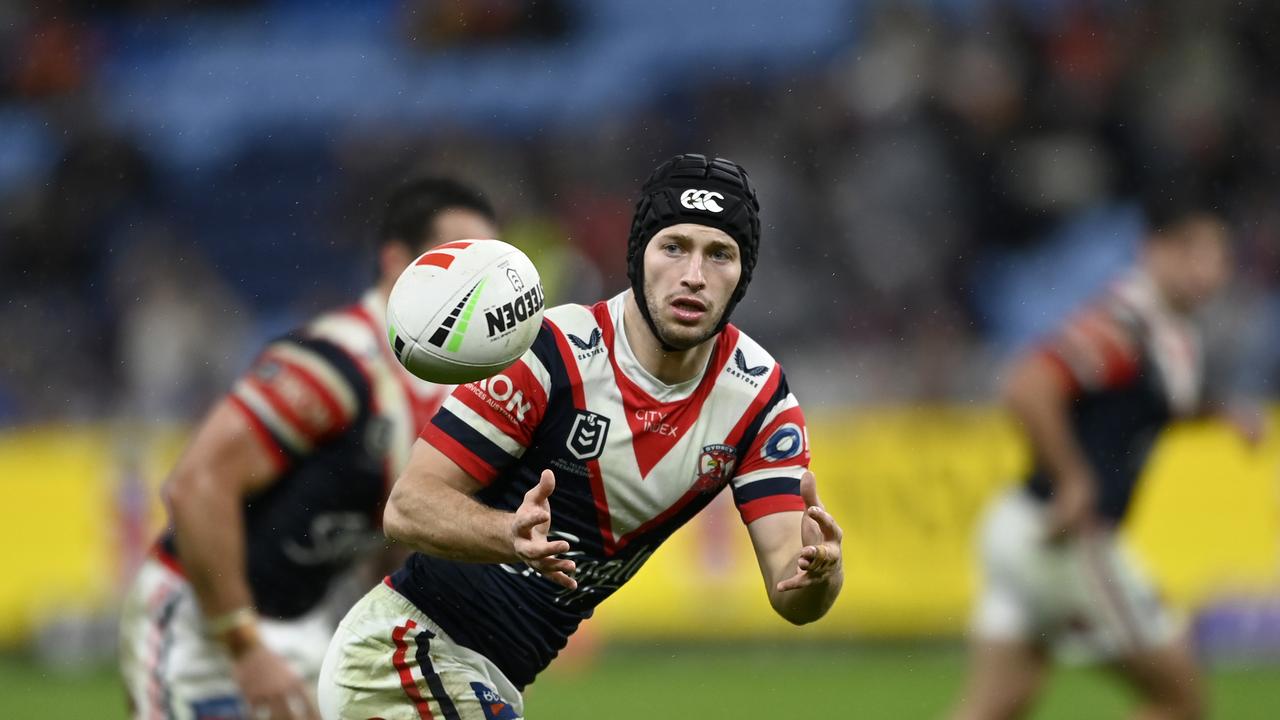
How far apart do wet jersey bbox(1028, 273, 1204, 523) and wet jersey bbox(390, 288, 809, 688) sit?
10.6 ft

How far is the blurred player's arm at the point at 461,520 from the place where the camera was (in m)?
4.20

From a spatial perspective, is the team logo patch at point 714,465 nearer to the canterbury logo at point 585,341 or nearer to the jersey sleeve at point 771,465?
the jersey sleeve at point 771,465

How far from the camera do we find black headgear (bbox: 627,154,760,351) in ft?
15.6

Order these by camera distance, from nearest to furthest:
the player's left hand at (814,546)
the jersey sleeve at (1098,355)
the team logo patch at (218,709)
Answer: the player's left hand at (814,546) < the team logo patch at (218,709) < the jersey sleeve at (1098,355)

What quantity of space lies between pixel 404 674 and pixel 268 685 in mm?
982

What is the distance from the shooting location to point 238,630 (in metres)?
5.59

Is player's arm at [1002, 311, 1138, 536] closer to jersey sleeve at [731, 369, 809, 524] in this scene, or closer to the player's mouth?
jersey sleeve at [731, 369, 809, 524]

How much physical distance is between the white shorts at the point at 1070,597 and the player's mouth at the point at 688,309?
12.4 feet

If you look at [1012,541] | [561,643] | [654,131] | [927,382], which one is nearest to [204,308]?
[654,131]

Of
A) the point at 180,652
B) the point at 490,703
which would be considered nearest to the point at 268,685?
the point at 180,652

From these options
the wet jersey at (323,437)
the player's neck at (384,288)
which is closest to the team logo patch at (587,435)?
the wet jersey at (323,437)

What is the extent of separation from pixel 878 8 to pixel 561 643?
12.5m

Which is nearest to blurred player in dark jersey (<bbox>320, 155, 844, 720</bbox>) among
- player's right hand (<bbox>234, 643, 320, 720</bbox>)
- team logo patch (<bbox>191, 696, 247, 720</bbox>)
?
player's right hand (<bbox>234, 643, 320, 720</bbox>)

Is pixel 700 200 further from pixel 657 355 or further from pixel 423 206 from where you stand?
pixel 423 206
